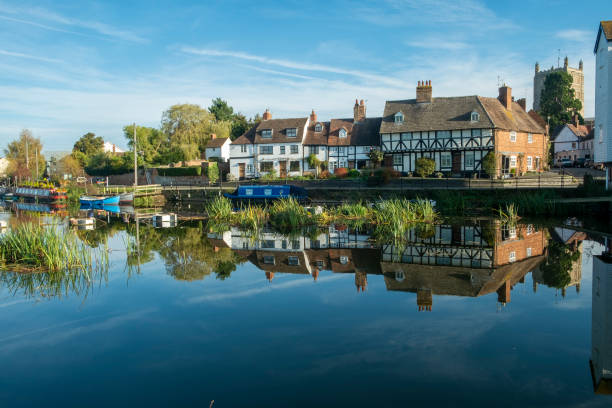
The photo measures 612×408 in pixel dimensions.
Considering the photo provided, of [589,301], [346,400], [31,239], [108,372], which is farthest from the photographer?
[31,239]

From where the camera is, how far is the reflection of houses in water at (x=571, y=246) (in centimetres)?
1168

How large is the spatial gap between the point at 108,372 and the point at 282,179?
1464 inches

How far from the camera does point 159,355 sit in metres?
7.38

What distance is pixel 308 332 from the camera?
27.3 feet

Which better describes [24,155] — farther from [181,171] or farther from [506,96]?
[506,96]

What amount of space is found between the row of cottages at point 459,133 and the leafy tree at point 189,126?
29.9 metres

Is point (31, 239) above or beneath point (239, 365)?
above

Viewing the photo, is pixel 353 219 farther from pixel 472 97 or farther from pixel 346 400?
pixel 472 97

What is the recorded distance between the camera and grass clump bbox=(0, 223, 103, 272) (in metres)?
12.7

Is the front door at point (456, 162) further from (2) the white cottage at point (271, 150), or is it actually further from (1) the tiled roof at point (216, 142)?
(1) the tiled roof at point (216, 142)

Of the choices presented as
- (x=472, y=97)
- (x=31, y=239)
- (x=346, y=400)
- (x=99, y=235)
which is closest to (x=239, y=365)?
(x=346, y=400)

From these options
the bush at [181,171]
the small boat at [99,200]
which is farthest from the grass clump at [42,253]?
the bush at [181,171]

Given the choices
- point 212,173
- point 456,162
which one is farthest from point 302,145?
point 456,162

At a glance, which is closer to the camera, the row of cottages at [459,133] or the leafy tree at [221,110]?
the row of cottages at [459,133]
